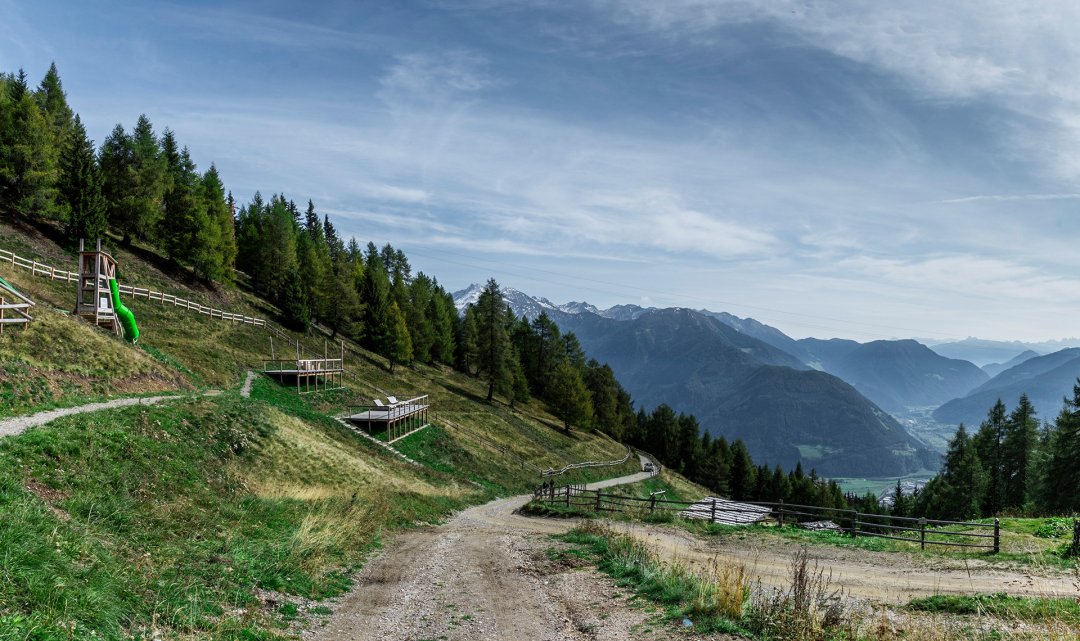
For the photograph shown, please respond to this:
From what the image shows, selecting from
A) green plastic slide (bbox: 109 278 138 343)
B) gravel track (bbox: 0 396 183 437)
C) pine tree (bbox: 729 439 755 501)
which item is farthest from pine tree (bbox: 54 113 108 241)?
pine tree (bbox: 729 439 755 501)

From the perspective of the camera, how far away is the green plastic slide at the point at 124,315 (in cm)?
3538

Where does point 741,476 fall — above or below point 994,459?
below

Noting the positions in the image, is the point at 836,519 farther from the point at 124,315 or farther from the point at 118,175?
the point at 118,175

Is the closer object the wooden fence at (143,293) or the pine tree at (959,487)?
the wooden fence at (143,293)

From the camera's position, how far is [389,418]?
42.5 metres

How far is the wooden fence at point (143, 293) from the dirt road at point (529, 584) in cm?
4016

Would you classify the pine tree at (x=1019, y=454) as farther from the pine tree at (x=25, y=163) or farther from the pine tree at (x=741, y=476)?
the pine tree at (x=25, y=163)

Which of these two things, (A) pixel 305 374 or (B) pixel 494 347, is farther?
(B) pixel 494 347

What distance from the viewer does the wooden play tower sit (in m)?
33.3

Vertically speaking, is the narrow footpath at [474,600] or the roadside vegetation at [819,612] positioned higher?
the roadside vegetation at [819,612]

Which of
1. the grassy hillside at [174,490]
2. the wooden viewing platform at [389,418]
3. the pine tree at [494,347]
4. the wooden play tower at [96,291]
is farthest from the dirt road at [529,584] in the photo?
the pine tree at [494,347]

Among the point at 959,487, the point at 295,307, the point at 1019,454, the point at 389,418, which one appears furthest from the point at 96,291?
the point at 1019,454

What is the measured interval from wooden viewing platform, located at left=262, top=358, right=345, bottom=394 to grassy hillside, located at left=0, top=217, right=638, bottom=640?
2.28 m

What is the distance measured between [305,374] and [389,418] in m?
11.7
